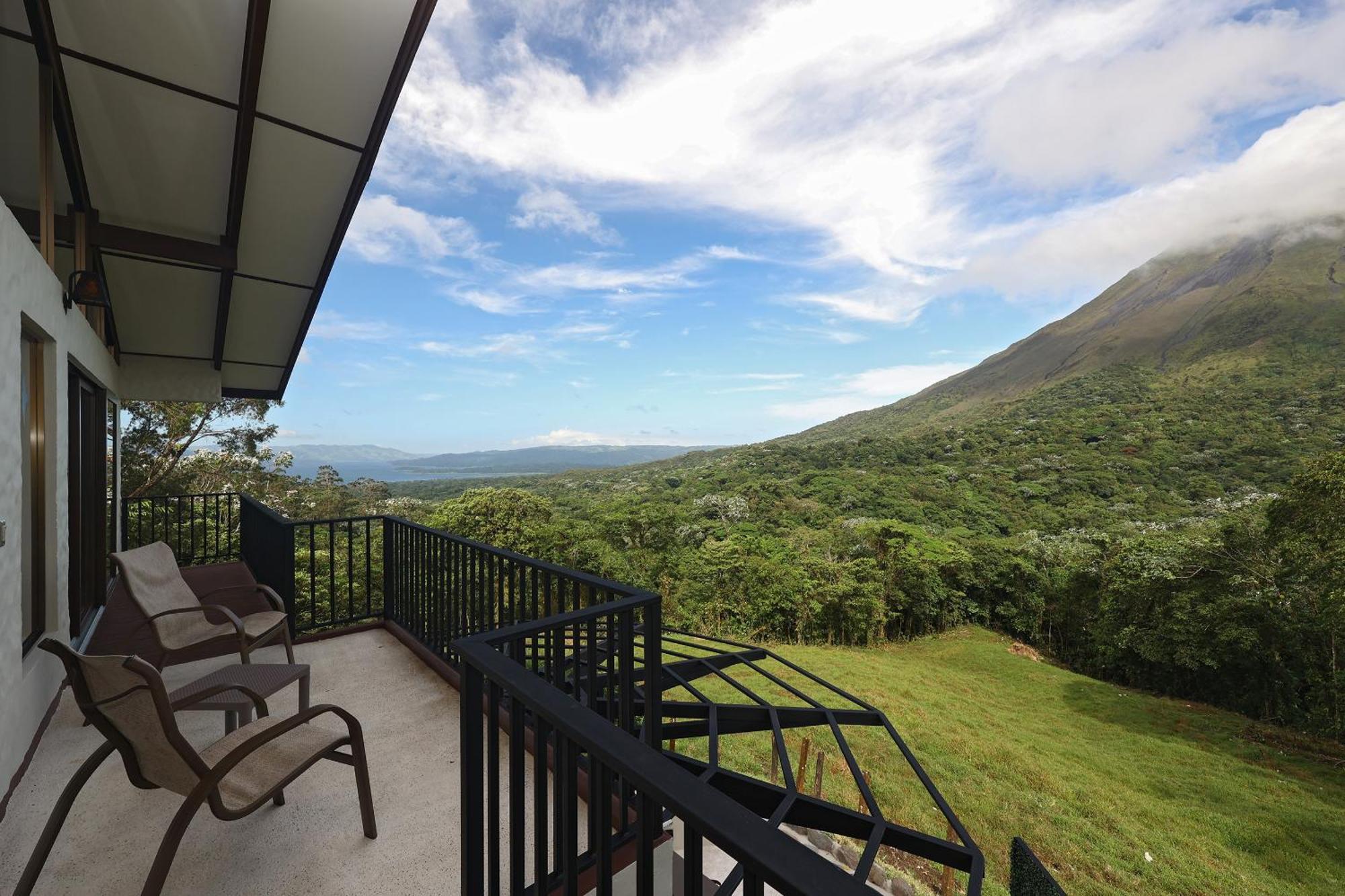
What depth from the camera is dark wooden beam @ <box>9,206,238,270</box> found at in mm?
4062

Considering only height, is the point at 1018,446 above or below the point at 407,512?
above

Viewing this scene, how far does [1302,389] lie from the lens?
108ft

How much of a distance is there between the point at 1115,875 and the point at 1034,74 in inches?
1436

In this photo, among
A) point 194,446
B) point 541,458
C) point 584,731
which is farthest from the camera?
point 541,458

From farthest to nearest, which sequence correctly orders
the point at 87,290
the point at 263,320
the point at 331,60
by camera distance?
1. the point at 263,320
2. the point at 87,290
3. the point at 331,60

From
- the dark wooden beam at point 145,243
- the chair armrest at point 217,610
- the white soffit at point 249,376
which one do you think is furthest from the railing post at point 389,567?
the white soffit at point 249,376

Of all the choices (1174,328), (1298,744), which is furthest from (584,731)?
(1174,328)

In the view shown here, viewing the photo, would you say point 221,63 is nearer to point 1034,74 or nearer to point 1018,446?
point 1034,74

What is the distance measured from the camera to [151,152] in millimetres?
3939

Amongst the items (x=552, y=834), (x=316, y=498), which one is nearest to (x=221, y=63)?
(x=552, y=834)

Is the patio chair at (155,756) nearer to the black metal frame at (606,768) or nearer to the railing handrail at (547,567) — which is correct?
the black metal frame at (606,768)

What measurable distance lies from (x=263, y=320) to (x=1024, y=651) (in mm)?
25971

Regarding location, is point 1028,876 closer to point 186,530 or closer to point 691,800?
point 691,800

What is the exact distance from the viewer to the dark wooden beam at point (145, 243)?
4.06 m
